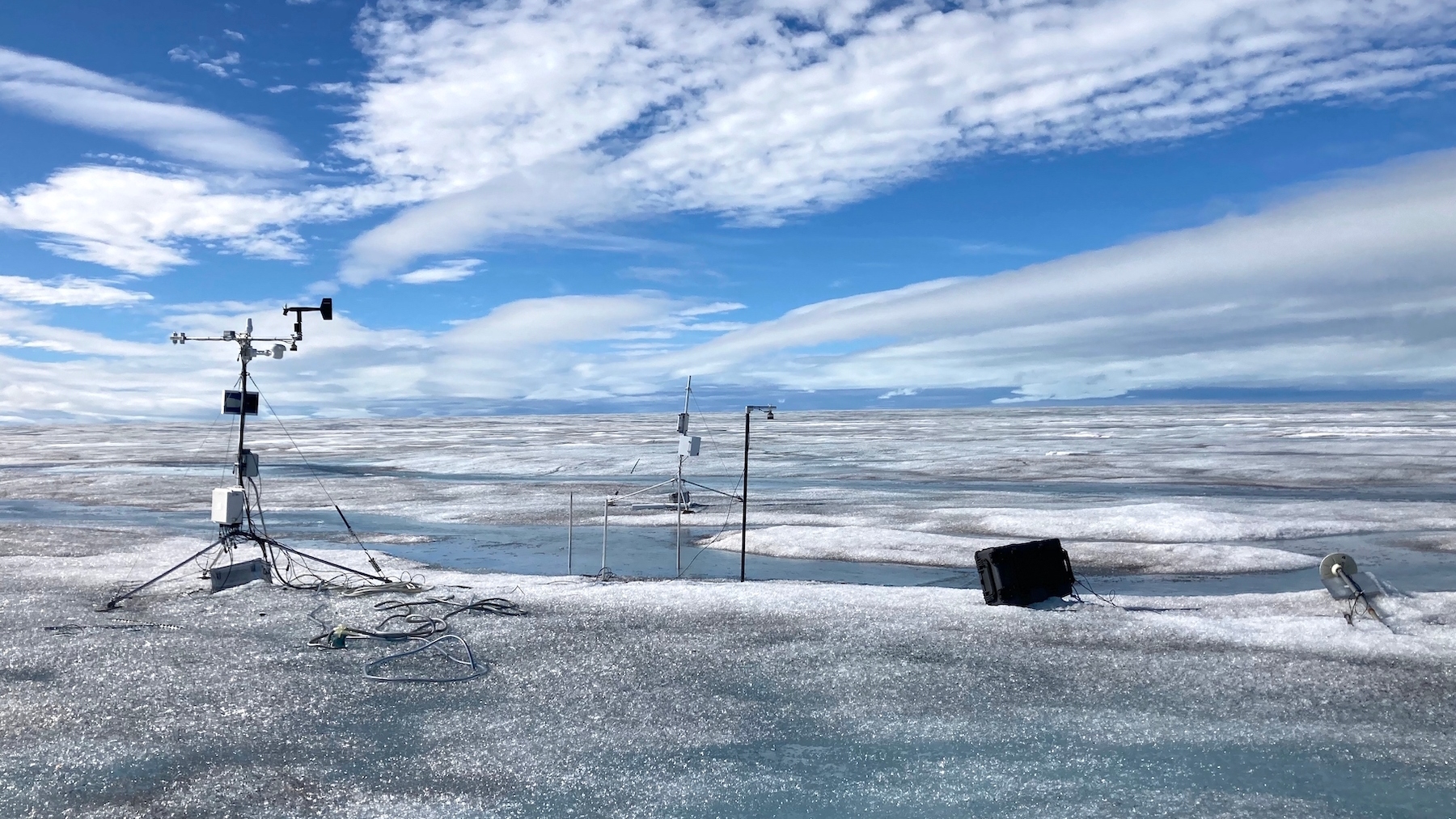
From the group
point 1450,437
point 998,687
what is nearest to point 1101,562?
point 998,687

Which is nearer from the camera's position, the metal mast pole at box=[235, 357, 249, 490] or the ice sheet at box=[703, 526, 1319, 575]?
the metal mast pole at box=[235, 357, 249, 490]

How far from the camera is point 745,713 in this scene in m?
9.30

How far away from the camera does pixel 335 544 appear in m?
22.3

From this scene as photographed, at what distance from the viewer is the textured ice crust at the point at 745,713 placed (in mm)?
7531

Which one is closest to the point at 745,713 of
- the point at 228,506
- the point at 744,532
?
the point at 744,532

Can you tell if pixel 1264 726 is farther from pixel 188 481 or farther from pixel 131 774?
pixel 188 481

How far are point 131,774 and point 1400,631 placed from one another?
13.6 meters

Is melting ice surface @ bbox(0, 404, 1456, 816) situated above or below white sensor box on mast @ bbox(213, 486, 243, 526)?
below

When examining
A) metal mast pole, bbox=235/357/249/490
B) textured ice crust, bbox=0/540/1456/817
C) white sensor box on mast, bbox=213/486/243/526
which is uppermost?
metal mast pole, bbox=235/357/249/490

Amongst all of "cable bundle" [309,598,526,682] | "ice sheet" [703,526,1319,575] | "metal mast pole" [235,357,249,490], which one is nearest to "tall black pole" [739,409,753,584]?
"ice sheet" [703,526,1319,575]

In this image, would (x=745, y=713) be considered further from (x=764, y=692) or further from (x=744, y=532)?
(x=744, y=532)

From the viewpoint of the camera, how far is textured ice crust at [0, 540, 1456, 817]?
7531mm

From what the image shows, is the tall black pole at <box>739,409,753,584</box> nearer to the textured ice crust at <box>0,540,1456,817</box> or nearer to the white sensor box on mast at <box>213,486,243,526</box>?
the textured ice crust at <box>0,540,1456,817</box>

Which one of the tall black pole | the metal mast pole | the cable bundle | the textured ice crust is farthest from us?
the tall black pole
